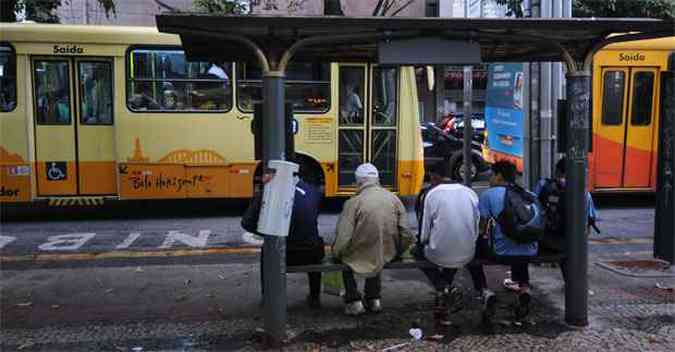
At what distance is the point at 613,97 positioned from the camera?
12039 millimetres

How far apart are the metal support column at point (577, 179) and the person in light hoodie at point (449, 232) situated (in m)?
0.72

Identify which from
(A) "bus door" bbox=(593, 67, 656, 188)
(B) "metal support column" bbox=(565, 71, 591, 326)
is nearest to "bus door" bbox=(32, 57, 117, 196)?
(B) "metal support column" bbox=(565, 71, 591, 326)

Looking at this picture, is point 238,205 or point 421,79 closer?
point 238,205

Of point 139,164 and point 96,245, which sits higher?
point 139,164

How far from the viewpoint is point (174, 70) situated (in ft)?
36.7

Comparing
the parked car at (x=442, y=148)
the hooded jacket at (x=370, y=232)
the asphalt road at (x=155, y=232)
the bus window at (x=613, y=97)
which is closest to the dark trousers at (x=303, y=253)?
the hooded jacket at (x=370, y=232)

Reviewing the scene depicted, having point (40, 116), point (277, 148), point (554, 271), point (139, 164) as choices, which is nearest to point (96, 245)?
point (139, 164)

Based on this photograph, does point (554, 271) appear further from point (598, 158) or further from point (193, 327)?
point (598, 158)

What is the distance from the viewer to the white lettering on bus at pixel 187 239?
9180 millimetres

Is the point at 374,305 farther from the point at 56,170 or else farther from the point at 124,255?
the point at 56,170

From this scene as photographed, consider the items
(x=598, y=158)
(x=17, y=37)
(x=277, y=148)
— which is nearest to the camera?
(x=277, y=148)

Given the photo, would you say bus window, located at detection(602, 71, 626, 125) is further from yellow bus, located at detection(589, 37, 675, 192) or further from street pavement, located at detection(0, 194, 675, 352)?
street pavement, located at detection(0, 194, 675, 352)

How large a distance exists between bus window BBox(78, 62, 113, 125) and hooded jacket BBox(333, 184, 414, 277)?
6489 millimetres

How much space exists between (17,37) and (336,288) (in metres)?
7.33
